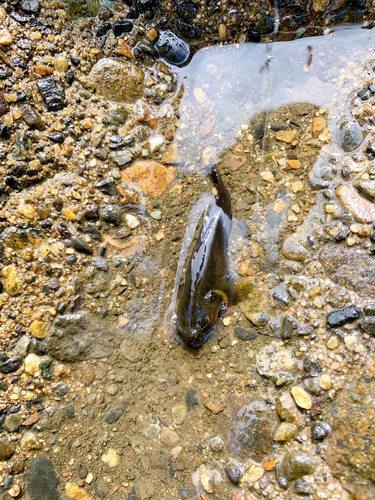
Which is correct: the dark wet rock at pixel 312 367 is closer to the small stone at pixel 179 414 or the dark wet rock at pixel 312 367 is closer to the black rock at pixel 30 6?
the small stone at pixel 179 414

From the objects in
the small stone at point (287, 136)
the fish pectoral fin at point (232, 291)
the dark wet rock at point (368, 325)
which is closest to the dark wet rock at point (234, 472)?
the fish pectoral fin at point (232, 291)

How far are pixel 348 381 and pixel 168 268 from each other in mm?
1951

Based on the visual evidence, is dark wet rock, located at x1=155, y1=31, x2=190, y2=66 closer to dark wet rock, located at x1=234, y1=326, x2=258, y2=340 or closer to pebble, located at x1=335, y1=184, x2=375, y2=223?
pebble, located at x1=335, y1=184, x2=375, y2=223

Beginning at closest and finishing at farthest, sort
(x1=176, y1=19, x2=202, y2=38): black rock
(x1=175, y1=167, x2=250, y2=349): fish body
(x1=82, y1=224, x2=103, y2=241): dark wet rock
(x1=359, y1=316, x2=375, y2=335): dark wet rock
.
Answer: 1. (x1=359, y1=316, x2=375, y2=335): dark wet rock
2. (x1=175, y1=167, x2=250, y2=349): fish body
3. (x1=82, y1=224, x2=103, y2=241): dark wet rock
4. (x1=176, y1=19, x2=202, y2=38): black rock

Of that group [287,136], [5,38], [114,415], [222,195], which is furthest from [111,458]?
[5,38]

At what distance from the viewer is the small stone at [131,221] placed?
3391 mm

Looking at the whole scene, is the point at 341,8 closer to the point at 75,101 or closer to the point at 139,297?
the point at 75,101

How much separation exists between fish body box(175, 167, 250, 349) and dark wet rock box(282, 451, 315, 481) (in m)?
1.20

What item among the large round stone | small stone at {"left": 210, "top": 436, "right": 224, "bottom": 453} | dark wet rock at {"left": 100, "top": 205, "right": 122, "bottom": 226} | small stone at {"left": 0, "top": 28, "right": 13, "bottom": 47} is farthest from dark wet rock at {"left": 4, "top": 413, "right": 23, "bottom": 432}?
small stone at {"left": 0, "top": 28, "right": 13, "bottom": 47}

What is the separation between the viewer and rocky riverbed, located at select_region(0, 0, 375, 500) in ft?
9.13

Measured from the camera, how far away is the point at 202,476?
2.79 meters

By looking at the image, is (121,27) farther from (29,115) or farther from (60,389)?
(60,389)

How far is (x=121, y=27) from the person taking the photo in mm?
3527

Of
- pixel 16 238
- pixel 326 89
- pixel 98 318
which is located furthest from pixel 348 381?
pixel 16 238
